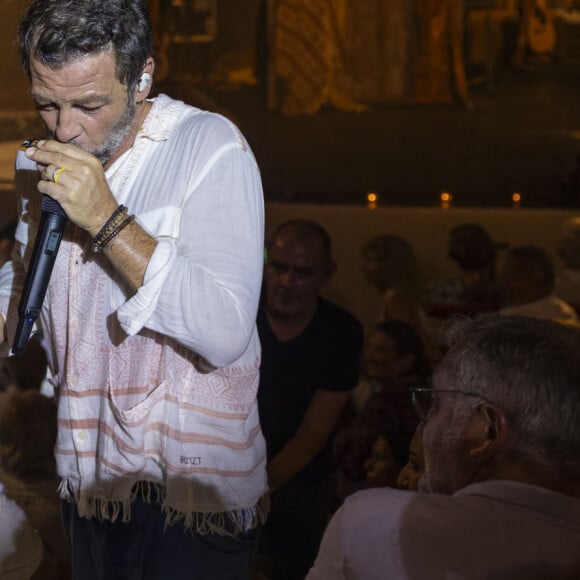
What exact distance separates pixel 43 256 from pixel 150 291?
172 mm

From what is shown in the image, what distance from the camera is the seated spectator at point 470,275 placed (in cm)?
529

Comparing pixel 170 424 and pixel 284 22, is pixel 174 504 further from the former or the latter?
pixel 284 22

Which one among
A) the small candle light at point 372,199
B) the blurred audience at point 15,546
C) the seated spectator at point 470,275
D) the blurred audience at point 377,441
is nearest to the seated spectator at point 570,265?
the seated spectator at point 470,275

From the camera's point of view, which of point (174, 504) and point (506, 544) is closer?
point (506, 544)

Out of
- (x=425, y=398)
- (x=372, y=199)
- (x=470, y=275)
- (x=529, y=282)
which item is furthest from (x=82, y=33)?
(x=372, y=199)

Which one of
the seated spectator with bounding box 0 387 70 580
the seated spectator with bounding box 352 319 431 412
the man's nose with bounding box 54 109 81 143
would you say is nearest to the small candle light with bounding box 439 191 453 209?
the seated spectator with bounding box 352 319 431 412

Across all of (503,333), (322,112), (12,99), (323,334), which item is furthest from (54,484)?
(322,112)

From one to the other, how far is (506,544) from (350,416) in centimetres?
250

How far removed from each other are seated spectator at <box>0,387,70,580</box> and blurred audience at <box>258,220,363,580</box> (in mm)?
672

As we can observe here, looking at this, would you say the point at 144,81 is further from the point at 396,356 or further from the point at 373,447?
the point at 396,356

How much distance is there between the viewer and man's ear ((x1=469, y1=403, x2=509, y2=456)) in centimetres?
135

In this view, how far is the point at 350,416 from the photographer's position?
376 centimetres

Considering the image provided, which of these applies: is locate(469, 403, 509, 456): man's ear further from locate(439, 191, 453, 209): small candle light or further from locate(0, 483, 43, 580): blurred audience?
locate(439, 191, 453, 209): small candle light

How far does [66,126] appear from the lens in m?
1.50
